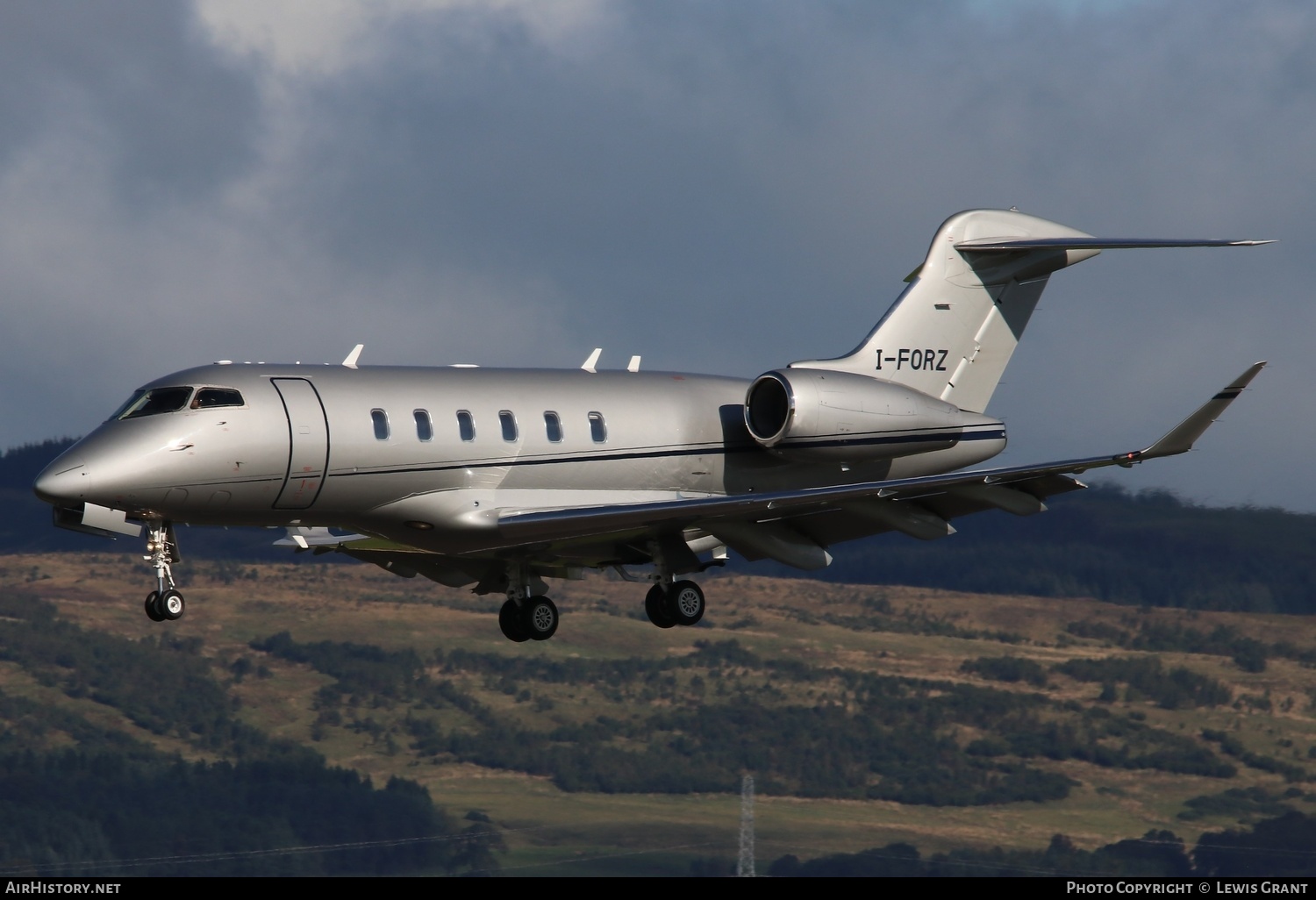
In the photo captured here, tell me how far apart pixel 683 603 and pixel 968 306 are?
749 centimetres

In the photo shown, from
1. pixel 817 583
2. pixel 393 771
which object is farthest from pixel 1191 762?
pixel 393 771

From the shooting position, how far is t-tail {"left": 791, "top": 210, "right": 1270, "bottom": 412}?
1244 inches

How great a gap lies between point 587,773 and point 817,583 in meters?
15.3

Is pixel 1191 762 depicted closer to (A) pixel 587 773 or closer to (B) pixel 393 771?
(A) pixel 587 773

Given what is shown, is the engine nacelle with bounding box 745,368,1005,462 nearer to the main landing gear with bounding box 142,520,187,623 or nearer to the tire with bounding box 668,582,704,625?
the tire with bounding box 668,582,704,625

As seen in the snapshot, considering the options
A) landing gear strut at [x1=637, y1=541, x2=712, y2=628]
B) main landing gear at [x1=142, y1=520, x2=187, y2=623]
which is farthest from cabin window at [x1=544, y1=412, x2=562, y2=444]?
main landing gear at [x1=142, y1=520, x2=187, y2=623]

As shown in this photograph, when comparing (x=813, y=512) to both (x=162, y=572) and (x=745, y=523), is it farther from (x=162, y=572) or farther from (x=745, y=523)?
(x=162, y=572)

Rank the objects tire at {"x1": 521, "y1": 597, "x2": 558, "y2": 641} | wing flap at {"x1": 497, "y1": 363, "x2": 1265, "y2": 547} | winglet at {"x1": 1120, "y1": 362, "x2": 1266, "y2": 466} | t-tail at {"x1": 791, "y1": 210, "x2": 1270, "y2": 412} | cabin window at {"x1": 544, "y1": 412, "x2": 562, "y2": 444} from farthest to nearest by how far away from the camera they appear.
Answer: t-tail at {"x1": 791, "y1": 210, "x2": 1270, "y2": 412} < tire at {"x1": 521, "y1": 597, "x2": 558, "y2": 641} < cabin window at {"x1": 544, "y1": 412, "x2": 562, "y2": 444} < wing flap at {"x1": 497, "y1": 363, "x2": 1265, "y2": 547} < winglet at {"x1": 1120, "y1": 362, "x2": 1266, "y2": 466}

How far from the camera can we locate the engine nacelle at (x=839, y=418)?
28828 millimetres

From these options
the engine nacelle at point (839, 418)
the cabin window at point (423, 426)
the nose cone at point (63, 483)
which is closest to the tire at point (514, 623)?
the cabin window at point (423, 426)

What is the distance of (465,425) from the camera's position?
2689cm

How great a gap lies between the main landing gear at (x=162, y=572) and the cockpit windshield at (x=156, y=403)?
146cm

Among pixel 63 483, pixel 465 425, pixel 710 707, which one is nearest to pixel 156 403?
pixel 63 483

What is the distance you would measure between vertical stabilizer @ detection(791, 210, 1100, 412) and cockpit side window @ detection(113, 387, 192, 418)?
11.5 meters
